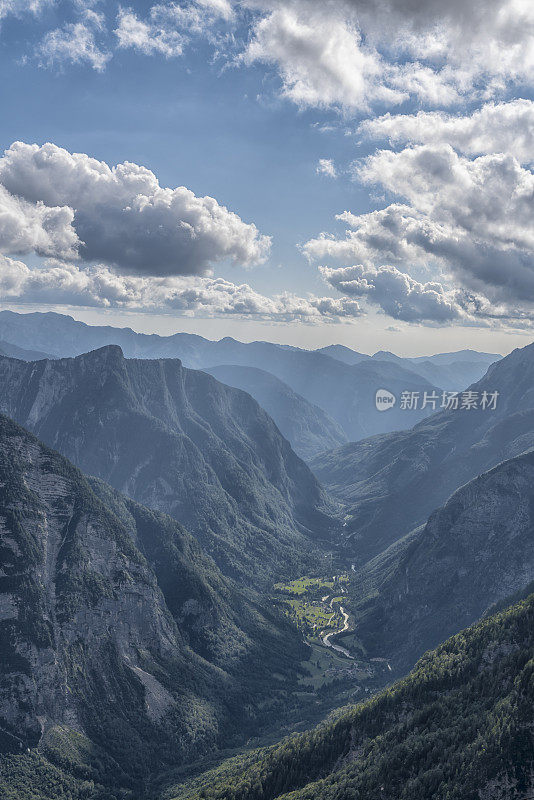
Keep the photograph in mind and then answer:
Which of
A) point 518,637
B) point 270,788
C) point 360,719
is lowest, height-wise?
point 270,788

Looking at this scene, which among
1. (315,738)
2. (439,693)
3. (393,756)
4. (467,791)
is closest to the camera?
(467,791)

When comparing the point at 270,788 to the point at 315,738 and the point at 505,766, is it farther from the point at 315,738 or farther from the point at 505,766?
the point at 505,766

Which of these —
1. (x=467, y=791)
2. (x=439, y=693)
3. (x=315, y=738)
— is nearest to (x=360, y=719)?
(x=315, y=738)

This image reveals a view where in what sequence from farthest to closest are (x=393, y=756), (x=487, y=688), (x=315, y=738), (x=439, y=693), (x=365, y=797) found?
(x=315, y=738) < (x=439, y=693) < (x=487, y=688) < (x=393, y=756) < (x=365, y=797)

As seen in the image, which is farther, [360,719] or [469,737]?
[360,719]

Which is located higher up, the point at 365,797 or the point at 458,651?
the point at 458,651

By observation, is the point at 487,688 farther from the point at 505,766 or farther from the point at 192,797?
the point at 192,797

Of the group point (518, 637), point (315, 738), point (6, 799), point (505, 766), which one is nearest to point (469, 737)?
point (505, 766)
